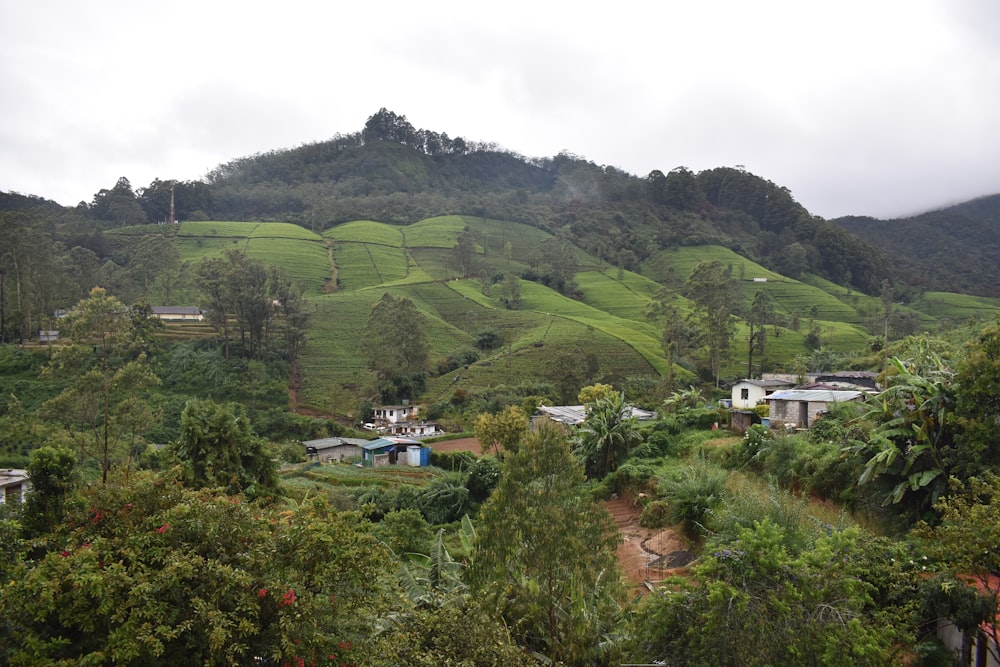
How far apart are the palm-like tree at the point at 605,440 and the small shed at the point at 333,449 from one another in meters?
17.1

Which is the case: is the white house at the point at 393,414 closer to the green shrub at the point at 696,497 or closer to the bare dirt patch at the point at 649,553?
the bare dirt patch at the point at 649,553

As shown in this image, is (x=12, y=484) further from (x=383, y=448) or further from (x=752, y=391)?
(x=752, y=391)

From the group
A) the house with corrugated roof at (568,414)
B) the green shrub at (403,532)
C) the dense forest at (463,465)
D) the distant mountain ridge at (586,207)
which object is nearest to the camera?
the dense forest at (463,465)

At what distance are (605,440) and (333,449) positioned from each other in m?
19.4

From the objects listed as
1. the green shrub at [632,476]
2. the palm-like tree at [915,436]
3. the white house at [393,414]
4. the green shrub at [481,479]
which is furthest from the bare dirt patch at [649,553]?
the white house at [393,414]

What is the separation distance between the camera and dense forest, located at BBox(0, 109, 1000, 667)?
6734 millimetres

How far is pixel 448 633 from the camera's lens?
716 cm

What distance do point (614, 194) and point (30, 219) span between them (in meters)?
Result: 93.5

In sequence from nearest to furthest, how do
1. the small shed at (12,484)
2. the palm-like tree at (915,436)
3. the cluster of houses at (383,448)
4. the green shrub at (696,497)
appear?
1. the palm-like tree at (915,436)
2. the green shrub at (696,497)
3. the small shed at (12,484)
4. the cluster of houses at (383,448)

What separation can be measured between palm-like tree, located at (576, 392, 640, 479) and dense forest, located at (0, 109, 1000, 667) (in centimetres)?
15

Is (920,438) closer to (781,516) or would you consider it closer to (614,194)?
(781,516)

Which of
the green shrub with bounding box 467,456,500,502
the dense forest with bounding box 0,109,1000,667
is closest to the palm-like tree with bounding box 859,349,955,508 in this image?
the dense forest with bounding box 0,109,1000,667

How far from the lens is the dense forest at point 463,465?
6734mm

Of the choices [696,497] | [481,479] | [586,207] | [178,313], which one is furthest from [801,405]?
[586,207]
